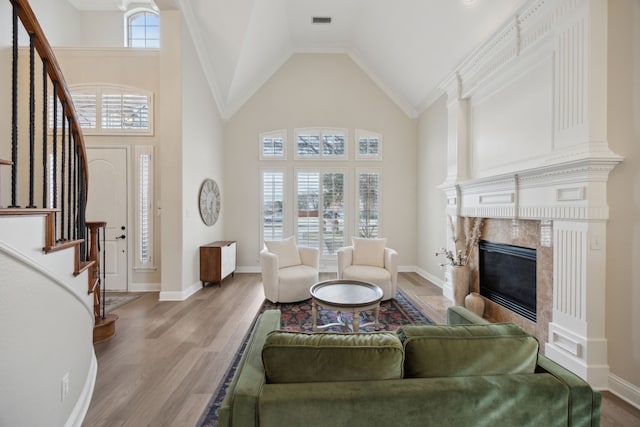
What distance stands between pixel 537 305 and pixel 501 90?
2.45 m

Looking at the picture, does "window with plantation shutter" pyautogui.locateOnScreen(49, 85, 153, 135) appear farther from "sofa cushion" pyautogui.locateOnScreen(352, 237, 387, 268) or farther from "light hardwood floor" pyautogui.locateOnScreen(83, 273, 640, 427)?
"sofa cushion" pyautogui.locateOnScreen(352, 237, 387, 268)

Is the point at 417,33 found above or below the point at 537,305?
above

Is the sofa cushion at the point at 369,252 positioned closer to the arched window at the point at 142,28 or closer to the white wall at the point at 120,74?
the white wall at the point at 120,74

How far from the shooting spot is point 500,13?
3172 mm

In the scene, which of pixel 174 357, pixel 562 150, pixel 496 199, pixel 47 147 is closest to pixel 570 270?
pixel 562 150

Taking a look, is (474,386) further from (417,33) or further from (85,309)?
(417,33)

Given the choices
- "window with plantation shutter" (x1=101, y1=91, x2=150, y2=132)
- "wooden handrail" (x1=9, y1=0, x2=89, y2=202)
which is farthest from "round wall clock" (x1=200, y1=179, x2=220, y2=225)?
"wooden handrail" (x1=9, y1=0, x2=89, y2=202)

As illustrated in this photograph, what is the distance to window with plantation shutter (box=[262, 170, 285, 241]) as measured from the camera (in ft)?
20.0

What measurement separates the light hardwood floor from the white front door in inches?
38.0

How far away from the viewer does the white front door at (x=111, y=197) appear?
458 centimetres

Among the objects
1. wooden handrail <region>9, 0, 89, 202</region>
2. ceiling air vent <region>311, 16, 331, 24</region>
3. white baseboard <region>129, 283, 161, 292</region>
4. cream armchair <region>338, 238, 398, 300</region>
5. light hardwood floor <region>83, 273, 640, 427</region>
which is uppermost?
ceiling air vent <region>311, 16, 331, 24</region>

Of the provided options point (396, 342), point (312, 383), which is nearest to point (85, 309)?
point (312, 383)

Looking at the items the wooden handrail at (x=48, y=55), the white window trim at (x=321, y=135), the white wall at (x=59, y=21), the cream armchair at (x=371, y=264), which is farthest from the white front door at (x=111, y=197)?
the cream armchair at (x=371, y=264)

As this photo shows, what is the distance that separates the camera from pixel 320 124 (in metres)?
6.12
